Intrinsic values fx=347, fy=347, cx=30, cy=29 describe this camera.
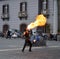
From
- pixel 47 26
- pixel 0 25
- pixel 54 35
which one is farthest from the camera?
pixel 0 25

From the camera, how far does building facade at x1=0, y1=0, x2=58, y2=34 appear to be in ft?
185

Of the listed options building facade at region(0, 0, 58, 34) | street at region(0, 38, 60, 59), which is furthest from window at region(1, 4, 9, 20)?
street at region(0, 38, 60, 59)

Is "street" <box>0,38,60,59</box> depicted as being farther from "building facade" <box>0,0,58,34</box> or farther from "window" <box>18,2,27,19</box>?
"window" <box>18,2,27,19</box>

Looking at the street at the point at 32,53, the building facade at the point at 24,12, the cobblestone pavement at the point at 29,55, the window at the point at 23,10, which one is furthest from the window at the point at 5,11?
the cobblestone pavement at the point at 29,55

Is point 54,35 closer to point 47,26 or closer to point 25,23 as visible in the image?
point 47,26

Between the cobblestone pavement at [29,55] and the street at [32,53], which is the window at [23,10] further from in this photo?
the cobblestone pavement at [29,55]

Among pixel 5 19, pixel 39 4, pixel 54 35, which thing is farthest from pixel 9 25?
pixel 54 35

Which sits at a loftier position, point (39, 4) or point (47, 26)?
point (39, 4)

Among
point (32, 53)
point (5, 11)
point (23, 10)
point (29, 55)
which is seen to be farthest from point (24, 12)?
point (29, 55)

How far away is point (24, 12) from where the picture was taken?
61.3 m

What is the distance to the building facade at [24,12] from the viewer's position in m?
56.5

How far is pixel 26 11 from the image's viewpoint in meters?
61.0

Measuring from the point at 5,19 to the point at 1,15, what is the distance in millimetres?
1471

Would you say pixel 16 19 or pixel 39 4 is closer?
pixel 39 4
